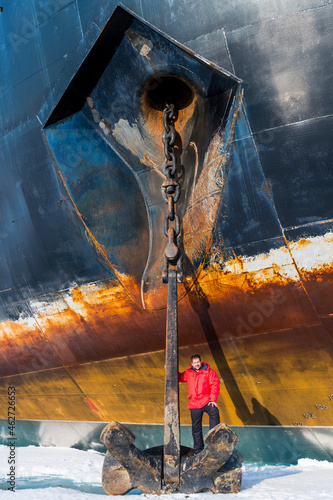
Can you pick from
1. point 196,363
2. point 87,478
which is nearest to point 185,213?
point 196,363

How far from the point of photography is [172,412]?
8.87 feet

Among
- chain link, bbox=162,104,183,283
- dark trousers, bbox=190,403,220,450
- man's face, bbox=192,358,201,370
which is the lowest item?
dark trousers, bbox=190,403,220,450

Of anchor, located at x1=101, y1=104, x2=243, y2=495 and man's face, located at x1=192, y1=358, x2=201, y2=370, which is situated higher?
man's face, located at x1=192, y1=358, x2=201, y2=370

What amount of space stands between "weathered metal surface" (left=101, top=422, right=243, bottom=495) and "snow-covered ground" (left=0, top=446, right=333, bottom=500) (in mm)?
69

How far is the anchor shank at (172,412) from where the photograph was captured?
2656 millimetres

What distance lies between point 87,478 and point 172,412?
1.54 metres

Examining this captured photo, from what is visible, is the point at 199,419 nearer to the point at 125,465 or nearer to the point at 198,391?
the point at 198,391

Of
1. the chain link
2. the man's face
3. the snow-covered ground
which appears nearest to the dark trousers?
the man's face

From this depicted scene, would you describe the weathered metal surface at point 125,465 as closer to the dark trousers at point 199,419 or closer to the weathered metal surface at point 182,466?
the weathered metal surface at point 182,466

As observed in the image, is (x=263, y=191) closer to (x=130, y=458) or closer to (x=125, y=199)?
(x=125, y=199)

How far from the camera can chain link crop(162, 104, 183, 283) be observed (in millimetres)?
3143

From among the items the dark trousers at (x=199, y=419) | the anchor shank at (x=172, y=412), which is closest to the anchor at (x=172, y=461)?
the anchor shank at (x=172, y=412)

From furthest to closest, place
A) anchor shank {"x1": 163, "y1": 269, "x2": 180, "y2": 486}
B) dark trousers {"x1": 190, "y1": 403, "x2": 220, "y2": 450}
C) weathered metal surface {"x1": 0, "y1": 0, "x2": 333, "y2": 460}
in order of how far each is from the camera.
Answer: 1. dark trousers {"x1": 190, "y1": 403, "x2": 220, "y2": 450}
2. weathered metal surface {"x1": 0, "y1": 0, "x2": 333, "y2": 460}
3. anchor shank {"x1": 163, "y1": 269, "x2": 180, "y2": 486}

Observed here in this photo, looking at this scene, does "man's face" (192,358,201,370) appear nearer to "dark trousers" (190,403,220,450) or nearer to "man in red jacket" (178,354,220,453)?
"man in red jacket" (178,354,220,453)
